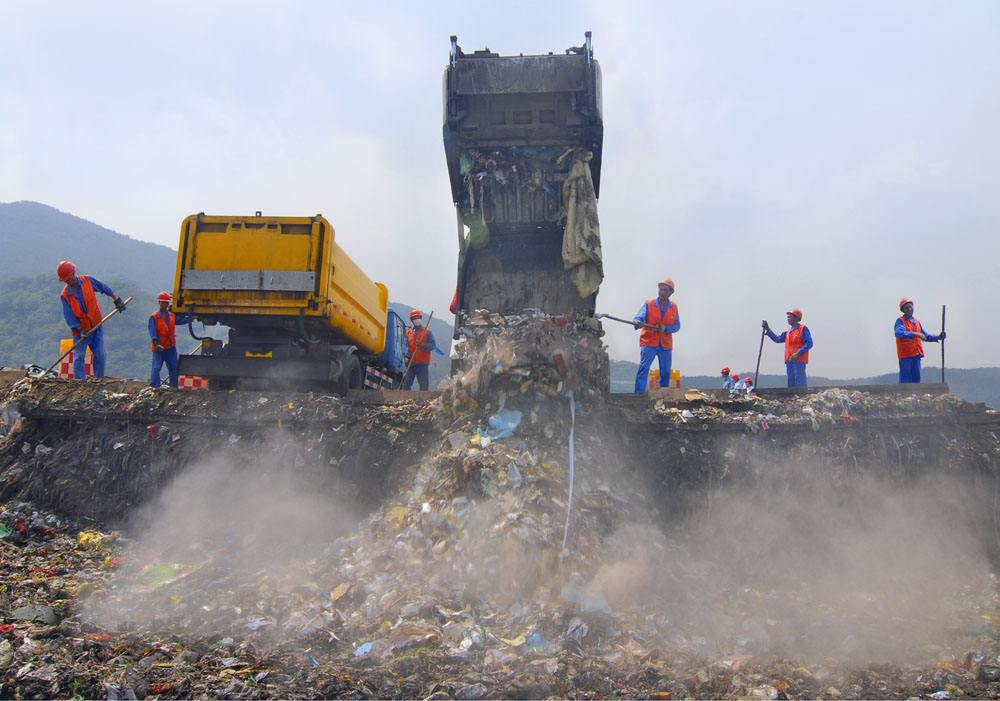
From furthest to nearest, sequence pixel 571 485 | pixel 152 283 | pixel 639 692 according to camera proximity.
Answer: pixel 152 283 < pixel 571 485 < pixel 639 692

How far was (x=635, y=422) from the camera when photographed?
584 cm

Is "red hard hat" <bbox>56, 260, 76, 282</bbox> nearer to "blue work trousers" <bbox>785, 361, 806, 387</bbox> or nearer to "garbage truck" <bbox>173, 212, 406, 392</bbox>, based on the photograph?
"garbage truck" <bbox>173, 212, 406, 392</bbox>

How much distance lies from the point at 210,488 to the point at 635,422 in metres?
3.68

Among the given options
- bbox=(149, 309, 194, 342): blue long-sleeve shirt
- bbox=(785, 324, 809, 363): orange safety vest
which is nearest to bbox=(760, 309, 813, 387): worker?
bbox=(785, 324, 809, 363): orange safety vest

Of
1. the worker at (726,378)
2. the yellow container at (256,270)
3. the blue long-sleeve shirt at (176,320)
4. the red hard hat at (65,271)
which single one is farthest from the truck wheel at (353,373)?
the worker at (726,378)

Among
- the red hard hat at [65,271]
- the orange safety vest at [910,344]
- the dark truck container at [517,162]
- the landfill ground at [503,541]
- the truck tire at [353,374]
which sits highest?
the dark truck container at [517,162]

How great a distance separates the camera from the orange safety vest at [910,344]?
8344 mm

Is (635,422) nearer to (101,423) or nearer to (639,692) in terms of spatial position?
(639,692)

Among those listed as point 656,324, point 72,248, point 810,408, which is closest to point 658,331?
point 656,324

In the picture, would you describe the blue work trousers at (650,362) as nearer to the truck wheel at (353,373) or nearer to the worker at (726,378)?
the truck wheel at (353,373)

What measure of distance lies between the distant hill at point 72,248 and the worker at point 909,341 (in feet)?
466

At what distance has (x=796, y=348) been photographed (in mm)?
9391

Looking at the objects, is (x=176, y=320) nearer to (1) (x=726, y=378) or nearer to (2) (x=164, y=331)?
(2) (x=164, y=331)

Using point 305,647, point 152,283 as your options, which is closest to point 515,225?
point 305,647
